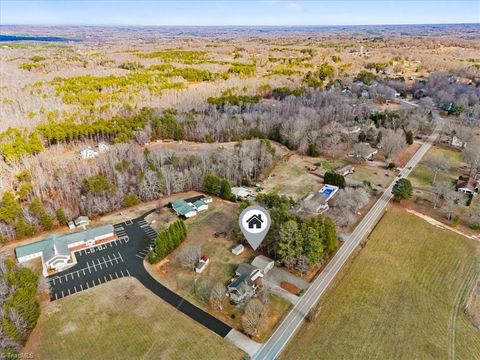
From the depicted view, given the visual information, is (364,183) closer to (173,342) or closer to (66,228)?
(173,342)

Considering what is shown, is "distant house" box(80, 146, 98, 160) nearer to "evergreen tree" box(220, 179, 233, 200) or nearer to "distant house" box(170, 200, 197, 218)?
"distant house" box(170, 200, 197, 218)

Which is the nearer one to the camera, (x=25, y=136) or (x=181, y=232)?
(x=181, y=232)

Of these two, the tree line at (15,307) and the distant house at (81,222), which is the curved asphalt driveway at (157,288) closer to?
the distant house at (81,222)

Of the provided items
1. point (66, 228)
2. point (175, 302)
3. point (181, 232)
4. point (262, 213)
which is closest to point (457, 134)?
point (262, 213)

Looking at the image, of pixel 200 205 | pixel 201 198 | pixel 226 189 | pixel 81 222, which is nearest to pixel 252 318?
pixel 200 205

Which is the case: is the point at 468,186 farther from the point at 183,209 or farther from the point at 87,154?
the point at 87,154

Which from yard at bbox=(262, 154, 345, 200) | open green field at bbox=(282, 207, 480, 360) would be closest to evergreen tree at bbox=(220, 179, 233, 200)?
yard at bbox=(262, 154, 345, 200)
